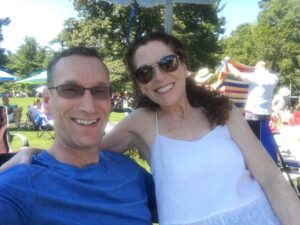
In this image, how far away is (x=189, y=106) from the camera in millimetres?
2531

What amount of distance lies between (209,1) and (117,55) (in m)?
26.7

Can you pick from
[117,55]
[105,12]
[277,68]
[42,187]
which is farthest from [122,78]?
[42,187]

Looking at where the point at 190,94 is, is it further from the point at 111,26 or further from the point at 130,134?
the point at 111,26

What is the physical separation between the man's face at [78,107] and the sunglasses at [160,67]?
31cm

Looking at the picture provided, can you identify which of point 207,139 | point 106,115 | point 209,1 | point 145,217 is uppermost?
point 209,1

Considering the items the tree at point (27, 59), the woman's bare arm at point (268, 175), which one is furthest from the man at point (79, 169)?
the tree at point (27, 59)

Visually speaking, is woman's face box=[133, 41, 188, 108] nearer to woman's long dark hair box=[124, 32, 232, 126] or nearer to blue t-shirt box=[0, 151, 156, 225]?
woman's long dark hair box=[124, 32, 232, 126]

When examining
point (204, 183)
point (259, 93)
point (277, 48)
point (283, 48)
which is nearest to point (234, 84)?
point (259, 93)

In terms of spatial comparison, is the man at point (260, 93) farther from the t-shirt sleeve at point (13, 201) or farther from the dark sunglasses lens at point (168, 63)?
the t-shirt sleeve at point (13, 201)

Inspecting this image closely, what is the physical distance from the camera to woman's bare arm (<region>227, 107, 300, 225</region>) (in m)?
2.16

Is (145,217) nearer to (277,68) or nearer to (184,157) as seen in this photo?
(184,157)

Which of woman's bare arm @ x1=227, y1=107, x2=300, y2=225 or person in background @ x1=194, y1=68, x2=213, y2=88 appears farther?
person in background @ x1=194, y1=68, x2=213, y2=88

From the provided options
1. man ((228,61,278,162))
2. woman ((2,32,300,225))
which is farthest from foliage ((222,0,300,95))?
woman ((2,32,300,225))

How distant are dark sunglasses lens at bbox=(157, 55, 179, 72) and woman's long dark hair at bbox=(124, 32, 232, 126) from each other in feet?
0.24
